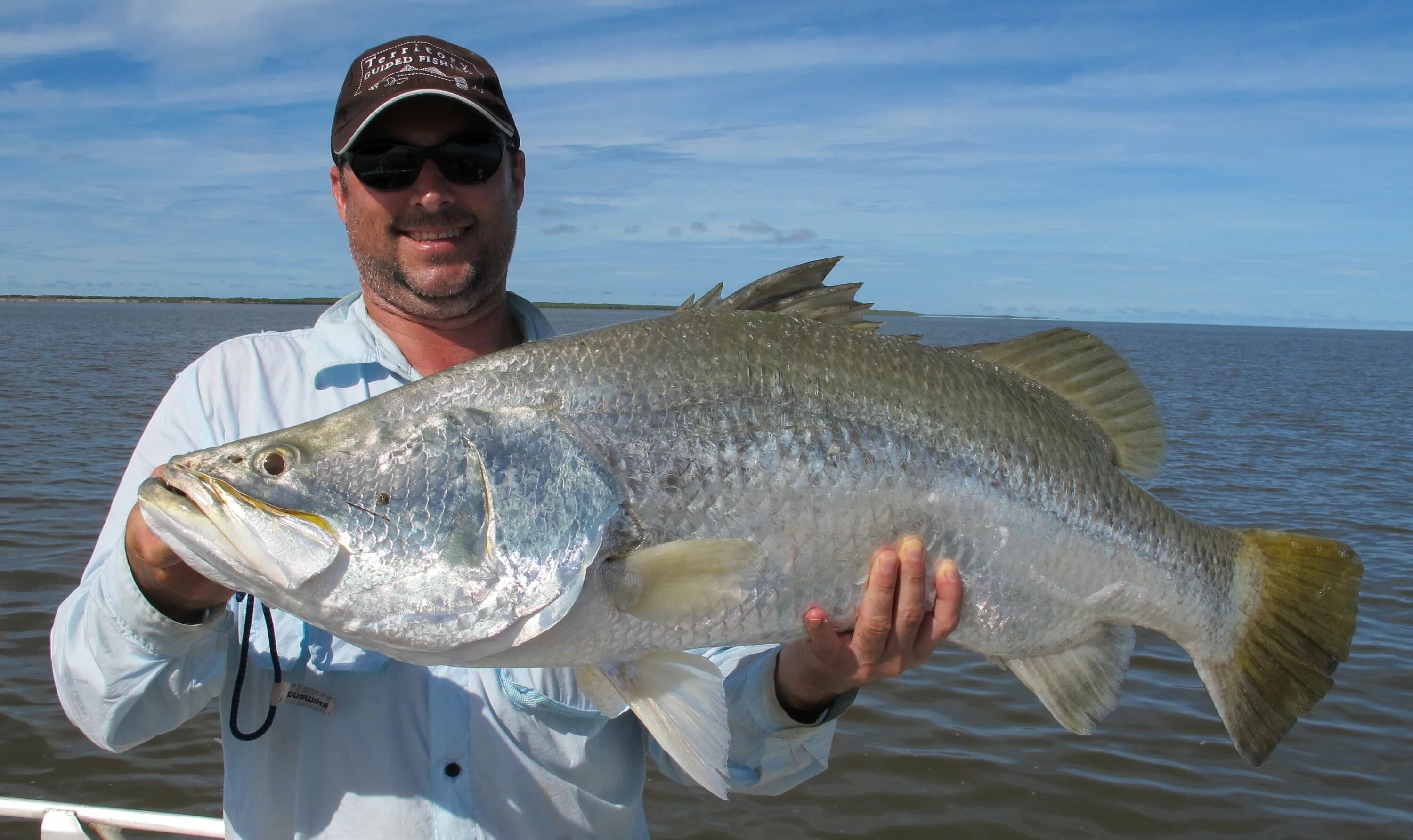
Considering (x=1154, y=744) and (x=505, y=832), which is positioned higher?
(x=505, y=832)

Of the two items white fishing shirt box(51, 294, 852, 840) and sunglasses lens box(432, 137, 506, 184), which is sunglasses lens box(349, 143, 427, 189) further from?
white fishing shirt box(51, 294, 852, 840)

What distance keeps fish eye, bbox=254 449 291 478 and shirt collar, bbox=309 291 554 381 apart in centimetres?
89

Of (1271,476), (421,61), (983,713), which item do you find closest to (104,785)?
(421,61)

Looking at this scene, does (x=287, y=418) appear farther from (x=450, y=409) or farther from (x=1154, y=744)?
(x=1154, y=744)

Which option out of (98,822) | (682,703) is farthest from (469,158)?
(98,822)

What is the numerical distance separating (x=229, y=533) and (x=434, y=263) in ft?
4.77

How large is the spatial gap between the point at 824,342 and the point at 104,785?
624 cm

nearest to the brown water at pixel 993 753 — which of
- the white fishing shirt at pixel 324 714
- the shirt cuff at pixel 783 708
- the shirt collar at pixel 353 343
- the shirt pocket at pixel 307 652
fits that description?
the shirt cuff at pixel 783 708

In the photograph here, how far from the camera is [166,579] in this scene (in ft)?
7.50

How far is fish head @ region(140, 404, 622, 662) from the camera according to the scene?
2.08 m

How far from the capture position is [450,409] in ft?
7.71

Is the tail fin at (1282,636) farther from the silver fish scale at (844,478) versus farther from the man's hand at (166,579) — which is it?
the man's hand at (166,579)

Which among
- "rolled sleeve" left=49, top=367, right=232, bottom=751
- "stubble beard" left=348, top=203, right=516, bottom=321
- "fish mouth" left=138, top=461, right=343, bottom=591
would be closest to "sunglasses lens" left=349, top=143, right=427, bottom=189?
"stubble beard" left=348, top=203, right=516, bottom=321

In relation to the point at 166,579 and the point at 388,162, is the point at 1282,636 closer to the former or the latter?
the point at 166,579
